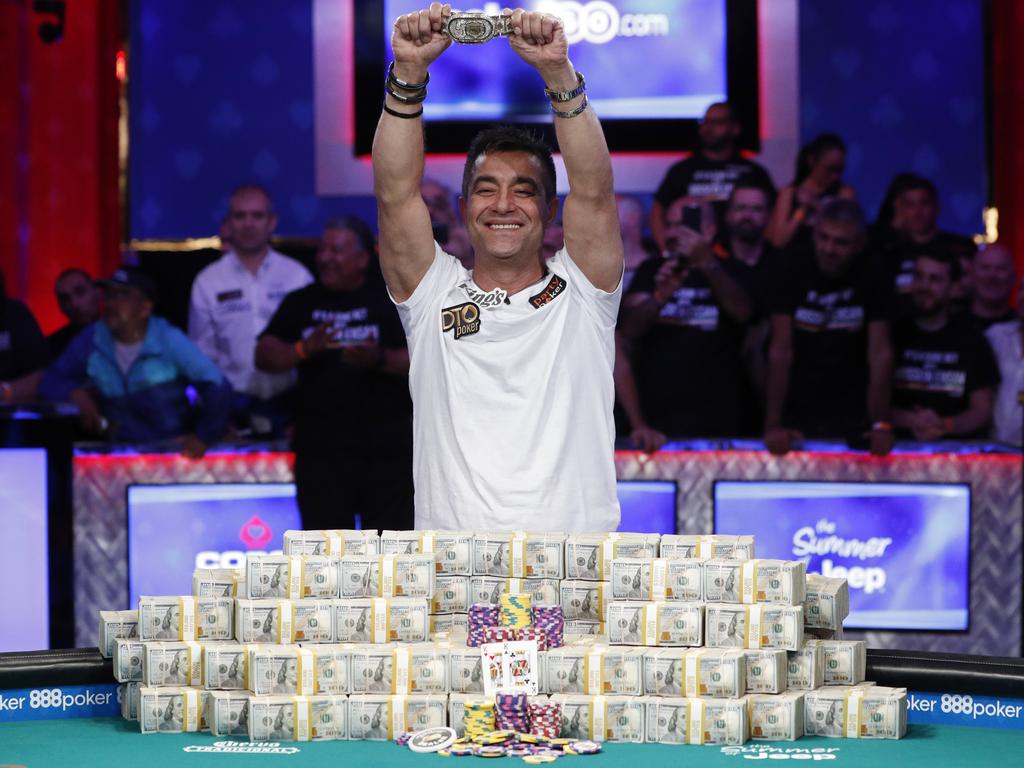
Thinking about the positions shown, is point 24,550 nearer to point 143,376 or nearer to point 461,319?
point 143,376

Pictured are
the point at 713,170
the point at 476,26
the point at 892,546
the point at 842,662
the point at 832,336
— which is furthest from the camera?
the point at 713,170

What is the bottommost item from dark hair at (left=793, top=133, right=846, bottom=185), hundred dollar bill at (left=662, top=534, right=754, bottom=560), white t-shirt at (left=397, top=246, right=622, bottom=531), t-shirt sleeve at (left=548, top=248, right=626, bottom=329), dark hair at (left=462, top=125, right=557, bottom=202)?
hundred dollar bill at (left=662, top=534, right=754, bottom=560)

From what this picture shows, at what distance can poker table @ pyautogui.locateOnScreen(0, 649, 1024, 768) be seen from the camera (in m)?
3.49

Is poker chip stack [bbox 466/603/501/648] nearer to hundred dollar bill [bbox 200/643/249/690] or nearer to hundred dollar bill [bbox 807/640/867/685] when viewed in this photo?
hundred dollar bill [bbox 200/643/249/690]

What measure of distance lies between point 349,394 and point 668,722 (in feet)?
14.3

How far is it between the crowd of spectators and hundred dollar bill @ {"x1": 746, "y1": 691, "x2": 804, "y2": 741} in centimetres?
404

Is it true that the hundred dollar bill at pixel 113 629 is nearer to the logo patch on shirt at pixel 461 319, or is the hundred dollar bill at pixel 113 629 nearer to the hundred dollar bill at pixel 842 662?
the logo patch on shirt at pixel 461 319

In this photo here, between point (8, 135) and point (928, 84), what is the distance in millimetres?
5967

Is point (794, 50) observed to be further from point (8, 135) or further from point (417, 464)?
point (417, 464)

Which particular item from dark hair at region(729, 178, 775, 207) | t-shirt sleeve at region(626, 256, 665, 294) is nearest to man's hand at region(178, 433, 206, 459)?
t-shirt sleeve at region(626, 256, 665, 294)

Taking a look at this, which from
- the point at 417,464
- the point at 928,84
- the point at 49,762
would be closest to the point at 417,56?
the point at 417,464

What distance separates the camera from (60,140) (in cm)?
1076

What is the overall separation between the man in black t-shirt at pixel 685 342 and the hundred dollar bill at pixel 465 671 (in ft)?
14.5

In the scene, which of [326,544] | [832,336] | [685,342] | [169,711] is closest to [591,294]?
[326,544]
